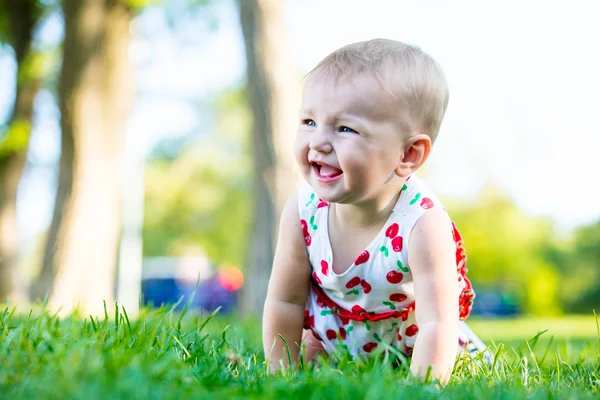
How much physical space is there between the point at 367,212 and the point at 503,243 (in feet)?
70.9

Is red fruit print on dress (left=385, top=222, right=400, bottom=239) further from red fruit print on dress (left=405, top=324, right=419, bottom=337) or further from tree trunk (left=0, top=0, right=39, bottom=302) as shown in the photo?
tree trunk (left=0, top=0, right=39, bottom=302)

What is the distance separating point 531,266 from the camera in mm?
21750

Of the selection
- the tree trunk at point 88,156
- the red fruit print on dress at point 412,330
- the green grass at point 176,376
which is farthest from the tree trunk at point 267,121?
the green grass at point 176,376

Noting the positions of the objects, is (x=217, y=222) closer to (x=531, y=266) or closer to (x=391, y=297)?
(x=531, y=266)

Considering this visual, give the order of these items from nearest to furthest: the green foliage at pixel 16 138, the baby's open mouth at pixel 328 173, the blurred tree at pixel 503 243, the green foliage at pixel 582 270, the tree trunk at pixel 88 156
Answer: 1. the baby's open mouth at pixel 328 173
2. the tree trunk at pixel 88 156
3. the green foliage at pixel 16 138
4. the green foliage at pixel 582 270
5. the blurred tree at pixel 503 243

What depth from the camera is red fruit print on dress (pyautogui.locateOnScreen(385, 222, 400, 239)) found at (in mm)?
2021

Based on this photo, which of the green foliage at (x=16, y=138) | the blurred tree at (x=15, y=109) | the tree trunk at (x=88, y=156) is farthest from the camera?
the blurred tree at (x=15, y=109)

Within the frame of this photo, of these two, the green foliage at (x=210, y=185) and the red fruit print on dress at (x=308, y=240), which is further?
the green foliage at (x=210, y=185)

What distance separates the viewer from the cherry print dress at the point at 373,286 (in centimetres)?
204

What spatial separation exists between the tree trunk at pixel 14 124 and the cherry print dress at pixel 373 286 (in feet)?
37.2

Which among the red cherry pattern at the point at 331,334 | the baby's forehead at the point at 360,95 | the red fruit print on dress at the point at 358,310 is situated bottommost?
the red cherry pattern at the point at 331,334

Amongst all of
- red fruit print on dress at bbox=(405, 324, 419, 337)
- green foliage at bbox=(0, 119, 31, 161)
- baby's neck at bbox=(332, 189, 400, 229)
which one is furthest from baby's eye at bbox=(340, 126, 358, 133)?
green foliage at bbox=(0, 119, 31, 161)

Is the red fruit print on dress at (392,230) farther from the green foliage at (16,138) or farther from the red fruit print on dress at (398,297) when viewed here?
the green foliage at (16,138)

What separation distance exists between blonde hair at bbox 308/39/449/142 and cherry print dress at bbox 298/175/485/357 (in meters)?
0.27
